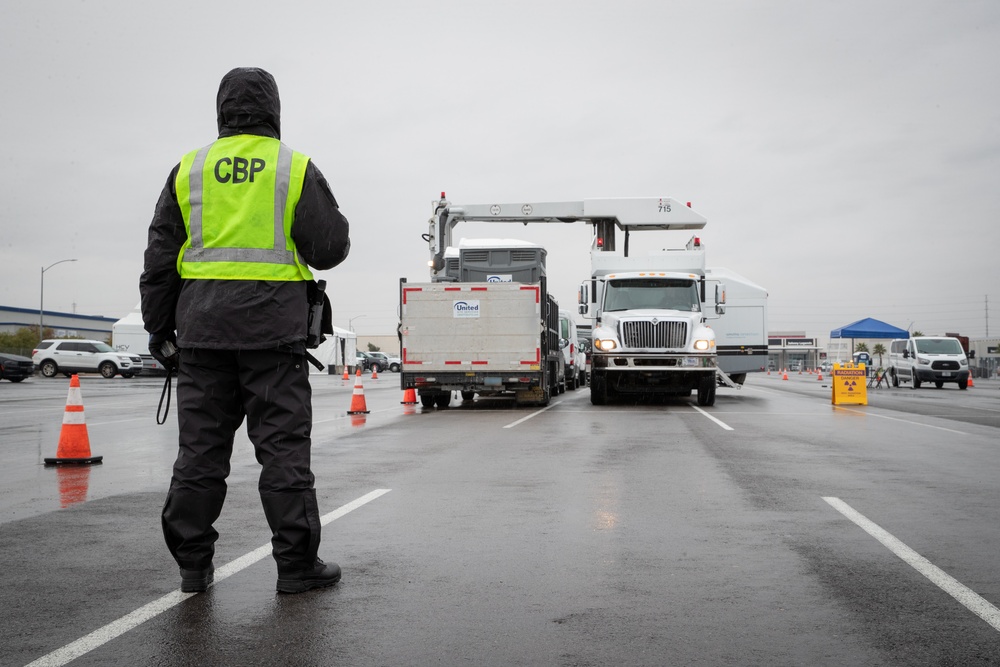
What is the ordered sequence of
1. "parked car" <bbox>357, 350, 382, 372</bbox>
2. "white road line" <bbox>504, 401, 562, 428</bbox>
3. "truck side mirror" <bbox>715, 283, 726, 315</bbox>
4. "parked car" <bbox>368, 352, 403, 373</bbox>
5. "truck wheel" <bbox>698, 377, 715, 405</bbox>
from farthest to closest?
1. "parked car" <bbox>368, 352, 403, 373</bbox>
2. "parked car" <bbox>357, 350, 382, 372</bbox>
3. "truck side mirror" <bbox>715, 283, 726, 315</bbox>
4. "truck wheel" <bbox>698, 377, 715, 405</bbox>
5. "white road line" <bbox>504, 401, 562, 428</bbox>

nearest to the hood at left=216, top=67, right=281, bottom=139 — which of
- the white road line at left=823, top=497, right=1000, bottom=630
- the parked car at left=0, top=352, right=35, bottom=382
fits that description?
the white road line at left=823, top=497, right=1000, bottom=630

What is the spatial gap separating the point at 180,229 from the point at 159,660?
6.50ft

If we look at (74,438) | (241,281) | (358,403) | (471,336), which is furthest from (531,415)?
(241,281)

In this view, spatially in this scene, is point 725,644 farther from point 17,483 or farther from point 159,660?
point 17,483

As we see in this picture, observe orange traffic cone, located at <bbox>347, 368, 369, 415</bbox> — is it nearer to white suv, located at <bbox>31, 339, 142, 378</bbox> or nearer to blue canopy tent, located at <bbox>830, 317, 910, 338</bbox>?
white suv, located at <bbox>31, 339, 142, 378</bbox>

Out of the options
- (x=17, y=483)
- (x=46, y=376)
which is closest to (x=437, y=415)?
(x=17, y=483)

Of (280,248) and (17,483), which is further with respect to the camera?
(17,483)

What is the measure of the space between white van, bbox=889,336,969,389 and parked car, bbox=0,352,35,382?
35.0 meters

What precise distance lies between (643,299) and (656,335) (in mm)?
1472

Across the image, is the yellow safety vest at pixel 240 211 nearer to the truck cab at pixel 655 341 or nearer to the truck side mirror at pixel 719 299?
the truck cab at pixel 655 341

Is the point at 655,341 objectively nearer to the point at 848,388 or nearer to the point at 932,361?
the point at 848,388

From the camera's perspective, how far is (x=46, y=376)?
43531mm

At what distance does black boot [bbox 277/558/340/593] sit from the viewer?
4234 mm

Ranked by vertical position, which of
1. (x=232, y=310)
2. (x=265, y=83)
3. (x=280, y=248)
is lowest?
(x=232, y=310)
